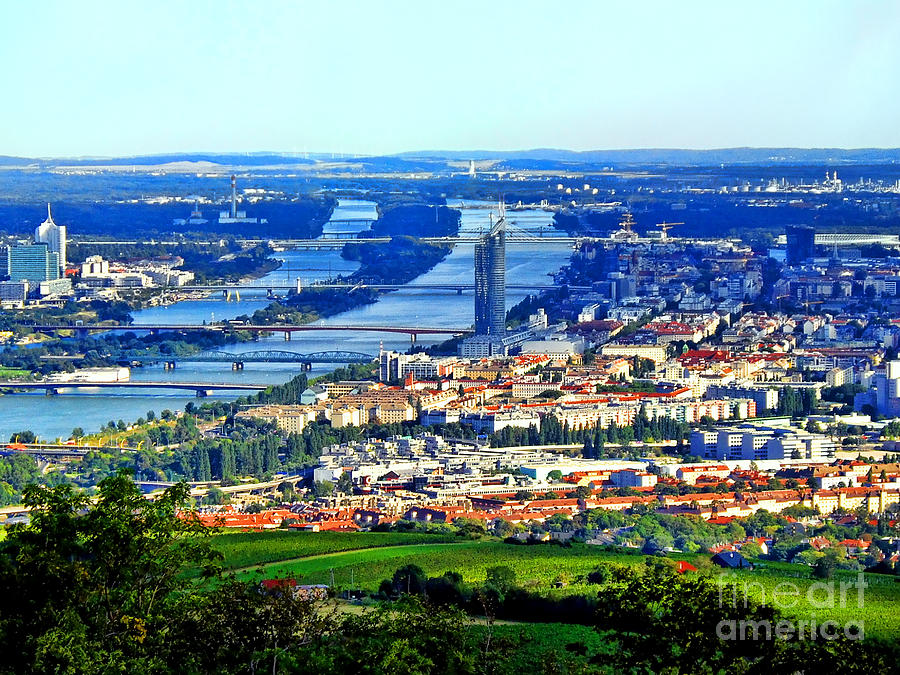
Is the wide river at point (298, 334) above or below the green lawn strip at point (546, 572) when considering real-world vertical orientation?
below

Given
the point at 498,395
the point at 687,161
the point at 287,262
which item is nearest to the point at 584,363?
the point at 498,395

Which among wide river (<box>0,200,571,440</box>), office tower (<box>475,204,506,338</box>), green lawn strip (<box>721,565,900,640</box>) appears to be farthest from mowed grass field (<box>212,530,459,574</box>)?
office tower (<box>475,204,506,338</box>)

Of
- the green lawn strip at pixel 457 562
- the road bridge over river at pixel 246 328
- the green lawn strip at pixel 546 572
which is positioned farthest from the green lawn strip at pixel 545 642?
the road bridge over river at pixel 246 328

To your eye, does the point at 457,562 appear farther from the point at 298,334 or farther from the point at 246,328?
the point at 298,334

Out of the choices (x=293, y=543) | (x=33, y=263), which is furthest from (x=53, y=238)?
(x=293, y=543)

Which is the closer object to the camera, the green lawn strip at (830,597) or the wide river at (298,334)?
the green lawn strip at (830,597)

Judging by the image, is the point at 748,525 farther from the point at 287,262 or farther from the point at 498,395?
the point at 287,262

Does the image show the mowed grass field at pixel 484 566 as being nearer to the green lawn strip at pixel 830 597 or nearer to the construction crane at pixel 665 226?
the green lawn strip at pixel 830 597

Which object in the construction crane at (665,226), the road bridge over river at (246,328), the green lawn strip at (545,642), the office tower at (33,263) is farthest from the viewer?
the construction crane at (665,226)
